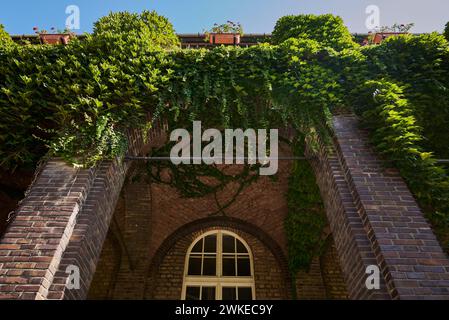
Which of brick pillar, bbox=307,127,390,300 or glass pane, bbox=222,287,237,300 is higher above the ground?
glass pane, bbox=222,287,237,300

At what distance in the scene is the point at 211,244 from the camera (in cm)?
873

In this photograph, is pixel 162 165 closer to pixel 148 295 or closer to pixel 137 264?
pixel 137 264

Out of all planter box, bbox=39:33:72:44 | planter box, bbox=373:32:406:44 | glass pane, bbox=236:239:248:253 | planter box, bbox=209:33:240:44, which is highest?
planter box, bbox=373:32:406:44

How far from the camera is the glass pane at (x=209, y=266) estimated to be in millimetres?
8195

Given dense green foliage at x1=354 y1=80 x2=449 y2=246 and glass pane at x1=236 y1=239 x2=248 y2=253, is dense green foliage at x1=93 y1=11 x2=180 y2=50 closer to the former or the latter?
dense green foliage at x1=354 y1=80 x2=449 y2=246

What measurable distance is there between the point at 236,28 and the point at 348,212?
5.18 m

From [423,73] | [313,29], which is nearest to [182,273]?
[423,73]

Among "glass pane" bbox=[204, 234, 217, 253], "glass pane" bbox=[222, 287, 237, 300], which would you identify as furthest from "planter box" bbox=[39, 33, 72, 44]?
"glass pane" bbox=[222, 287, 237, 300]

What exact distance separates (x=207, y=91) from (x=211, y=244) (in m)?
5.06

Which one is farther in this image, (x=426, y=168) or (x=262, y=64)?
(x=262, y=64)

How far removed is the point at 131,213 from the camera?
852cm

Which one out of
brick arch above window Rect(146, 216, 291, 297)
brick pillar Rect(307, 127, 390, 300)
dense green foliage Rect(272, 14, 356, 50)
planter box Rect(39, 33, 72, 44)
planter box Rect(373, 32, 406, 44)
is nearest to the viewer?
brick pillar Rect(307, 127, 390, 300)

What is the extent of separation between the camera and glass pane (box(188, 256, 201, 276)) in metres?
8.16
